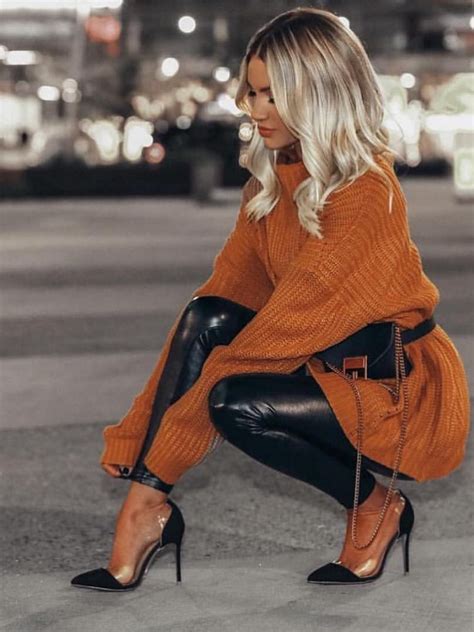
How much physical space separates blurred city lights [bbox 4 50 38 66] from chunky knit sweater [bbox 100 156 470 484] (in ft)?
169

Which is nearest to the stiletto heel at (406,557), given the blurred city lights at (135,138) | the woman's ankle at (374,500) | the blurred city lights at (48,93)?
the woman's ankle at (374,500)

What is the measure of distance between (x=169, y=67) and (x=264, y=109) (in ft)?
177

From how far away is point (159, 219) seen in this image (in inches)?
818

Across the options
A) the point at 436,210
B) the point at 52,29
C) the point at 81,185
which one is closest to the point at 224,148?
the point at 81,185

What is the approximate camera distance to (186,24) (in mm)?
63344

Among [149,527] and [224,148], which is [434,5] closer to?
[224,148]

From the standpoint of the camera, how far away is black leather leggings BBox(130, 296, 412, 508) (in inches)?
147

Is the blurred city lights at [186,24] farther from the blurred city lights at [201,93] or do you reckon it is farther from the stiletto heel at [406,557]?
the stiletto heel at [406,557]

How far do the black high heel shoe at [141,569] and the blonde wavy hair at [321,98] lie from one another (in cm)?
88

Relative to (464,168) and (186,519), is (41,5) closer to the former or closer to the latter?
(464,168)

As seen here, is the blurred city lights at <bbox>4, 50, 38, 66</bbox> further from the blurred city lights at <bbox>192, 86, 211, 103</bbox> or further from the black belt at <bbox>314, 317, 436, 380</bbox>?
the black belt at <bbox>314, 317, 436, 380</bbox>

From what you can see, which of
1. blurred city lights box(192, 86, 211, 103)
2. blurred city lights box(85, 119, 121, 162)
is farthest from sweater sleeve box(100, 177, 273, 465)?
blurred city lights box(192, 86, 211, 103)

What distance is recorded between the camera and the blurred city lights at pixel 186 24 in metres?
62.0

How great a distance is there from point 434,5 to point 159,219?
137ft
